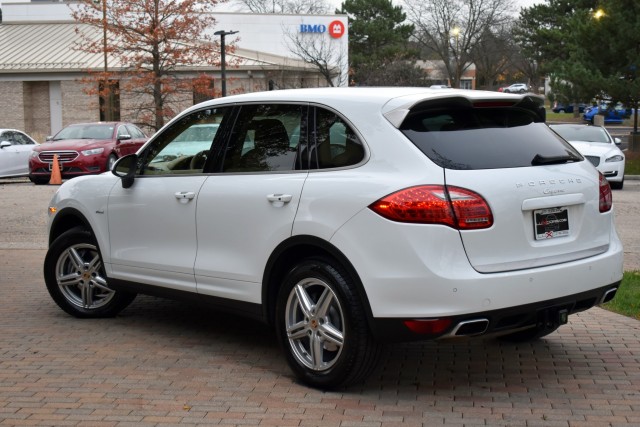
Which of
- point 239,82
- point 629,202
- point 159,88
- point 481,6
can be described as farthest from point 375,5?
point 629,202

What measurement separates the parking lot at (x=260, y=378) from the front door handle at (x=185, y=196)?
42.8 inches

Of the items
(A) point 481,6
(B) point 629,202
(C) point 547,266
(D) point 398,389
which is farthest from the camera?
(A) point 481,6

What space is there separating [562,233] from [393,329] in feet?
3.93

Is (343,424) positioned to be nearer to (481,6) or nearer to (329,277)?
(329,277)

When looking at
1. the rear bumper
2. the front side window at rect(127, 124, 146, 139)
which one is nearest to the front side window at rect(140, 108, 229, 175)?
the rear bumper

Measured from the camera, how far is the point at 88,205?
286 inches

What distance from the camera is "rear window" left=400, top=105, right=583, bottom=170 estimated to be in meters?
5.15

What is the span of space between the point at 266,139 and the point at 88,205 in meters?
1.96

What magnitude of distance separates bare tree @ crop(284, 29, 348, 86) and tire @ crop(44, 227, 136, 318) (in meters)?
44.9

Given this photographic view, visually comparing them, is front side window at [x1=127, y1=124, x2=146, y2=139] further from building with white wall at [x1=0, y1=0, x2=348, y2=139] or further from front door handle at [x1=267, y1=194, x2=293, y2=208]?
front door handle at [x1=267, y1=194, x2=293, y2=208]

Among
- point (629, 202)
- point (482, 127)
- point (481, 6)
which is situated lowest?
point (629, 202)

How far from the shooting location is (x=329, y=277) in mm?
5262

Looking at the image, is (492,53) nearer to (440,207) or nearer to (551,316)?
(551,316)

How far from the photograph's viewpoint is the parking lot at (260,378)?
5023 mm
